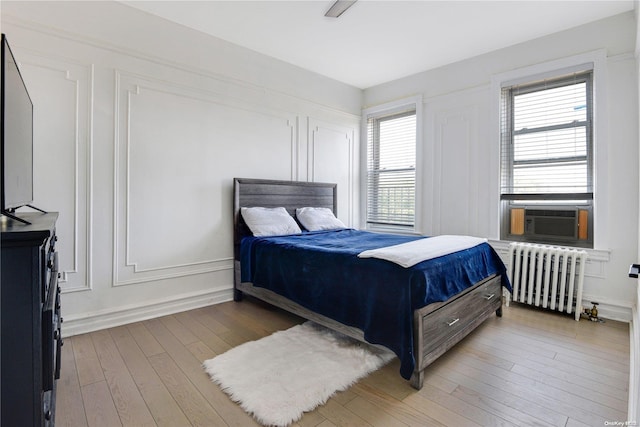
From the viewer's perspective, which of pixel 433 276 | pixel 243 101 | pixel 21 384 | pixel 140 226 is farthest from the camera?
pixel 243 101

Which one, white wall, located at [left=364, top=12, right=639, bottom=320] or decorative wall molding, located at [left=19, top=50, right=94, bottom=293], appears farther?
white wall, located at [left=364, top=12, right=639, bottom=320]

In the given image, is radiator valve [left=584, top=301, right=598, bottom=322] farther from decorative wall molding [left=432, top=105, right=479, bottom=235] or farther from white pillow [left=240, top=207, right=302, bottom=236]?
white pillow [left=240, top=207, right=302, bottom=236]

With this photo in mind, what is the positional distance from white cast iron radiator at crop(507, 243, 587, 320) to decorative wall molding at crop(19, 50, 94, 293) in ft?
13.3

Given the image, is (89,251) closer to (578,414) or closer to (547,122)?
(578,414)

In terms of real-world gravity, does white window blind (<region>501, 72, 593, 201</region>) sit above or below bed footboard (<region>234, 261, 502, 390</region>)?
above

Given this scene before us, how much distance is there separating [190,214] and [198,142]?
75 centimetres

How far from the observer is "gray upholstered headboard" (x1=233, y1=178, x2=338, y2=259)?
11.3 ft

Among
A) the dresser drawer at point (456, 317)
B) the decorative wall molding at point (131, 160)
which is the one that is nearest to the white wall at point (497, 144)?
the dresser drawer at point (456, 317)

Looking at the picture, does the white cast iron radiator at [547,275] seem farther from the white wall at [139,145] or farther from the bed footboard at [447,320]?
the white wall at [139,145]

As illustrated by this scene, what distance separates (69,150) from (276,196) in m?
1.99

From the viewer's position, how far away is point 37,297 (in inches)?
40.6

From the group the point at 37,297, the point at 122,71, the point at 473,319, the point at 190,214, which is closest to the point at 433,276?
the point at 473,319

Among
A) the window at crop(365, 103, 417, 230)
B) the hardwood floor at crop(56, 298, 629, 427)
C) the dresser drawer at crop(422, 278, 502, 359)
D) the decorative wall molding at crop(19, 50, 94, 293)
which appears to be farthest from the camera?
the window at crop(365, 103, 417, 230)

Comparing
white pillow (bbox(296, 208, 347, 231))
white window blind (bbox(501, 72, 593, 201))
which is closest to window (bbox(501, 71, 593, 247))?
white window blind (bbox(501, 72, 593, 201))
